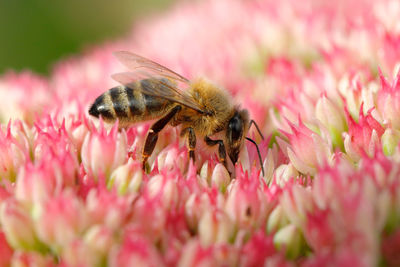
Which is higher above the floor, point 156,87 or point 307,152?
point 156,87

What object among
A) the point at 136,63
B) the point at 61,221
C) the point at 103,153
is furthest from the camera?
the point at 136,63

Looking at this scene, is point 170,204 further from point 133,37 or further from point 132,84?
point 133,37

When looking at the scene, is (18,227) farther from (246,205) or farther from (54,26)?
(54,26)

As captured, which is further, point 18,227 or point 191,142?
point 191,142

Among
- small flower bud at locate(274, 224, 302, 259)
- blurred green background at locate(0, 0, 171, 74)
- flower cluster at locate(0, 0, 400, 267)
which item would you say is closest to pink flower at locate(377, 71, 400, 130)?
flower cluster at locate(0, 0, 400, 267)

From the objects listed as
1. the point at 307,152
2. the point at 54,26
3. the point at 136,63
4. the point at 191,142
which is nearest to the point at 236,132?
the point at 191,142

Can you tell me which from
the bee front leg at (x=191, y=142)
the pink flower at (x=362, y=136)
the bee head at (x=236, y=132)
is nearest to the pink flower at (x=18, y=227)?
the bee front leg at (x=191, y=142)

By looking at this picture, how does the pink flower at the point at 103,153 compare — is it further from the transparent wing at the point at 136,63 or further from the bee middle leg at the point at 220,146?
the transparent wing at the point at 136,63

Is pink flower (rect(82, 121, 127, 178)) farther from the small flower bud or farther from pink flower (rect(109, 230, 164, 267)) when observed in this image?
the small flower bud
